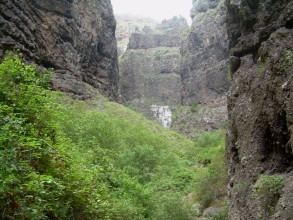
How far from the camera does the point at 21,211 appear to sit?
194 inches

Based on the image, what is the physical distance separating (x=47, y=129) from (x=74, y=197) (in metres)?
1.98

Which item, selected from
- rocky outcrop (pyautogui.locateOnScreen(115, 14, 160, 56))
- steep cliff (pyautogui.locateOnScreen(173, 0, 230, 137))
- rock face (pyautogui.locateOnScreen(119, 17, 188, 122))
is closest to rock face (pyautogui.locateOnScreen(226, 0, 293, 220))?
steep cliff (pyautogui.locateOnScreen(173, 0, 230, 137))

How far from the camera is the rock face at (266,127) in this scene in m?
6.95

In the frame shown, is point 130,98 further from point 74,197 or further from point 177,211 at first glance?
point 74,197

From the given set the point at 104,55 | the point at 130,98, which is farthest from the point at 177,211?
the point at 130,98

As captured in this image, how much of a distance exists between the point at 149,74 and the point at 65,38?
4629 cm

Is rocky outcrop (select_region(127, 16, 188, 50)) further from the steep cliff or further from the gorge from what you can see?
the gorge

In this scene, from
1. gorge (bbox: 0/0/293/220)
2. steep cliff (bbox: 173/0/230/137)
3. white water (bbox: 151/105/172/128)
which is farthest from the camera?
white water (bbox: 151/105/172/128)

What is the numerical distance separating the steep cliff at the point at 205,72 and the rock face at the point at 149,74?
12265 mm

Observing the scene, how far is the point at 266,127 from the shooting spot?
8.67 meters

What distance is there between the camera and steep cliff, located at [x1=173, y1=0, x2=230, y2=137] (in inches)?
2243

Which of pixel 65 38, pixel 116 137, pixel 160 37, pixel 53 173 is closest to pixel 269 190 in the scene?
pixel 53 173

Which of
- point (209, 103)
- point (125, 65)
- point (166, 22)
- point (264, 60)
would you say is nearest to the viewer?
point (264, 60)

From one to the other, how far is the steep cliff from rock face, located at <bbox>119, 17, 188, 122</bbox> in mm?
12265
